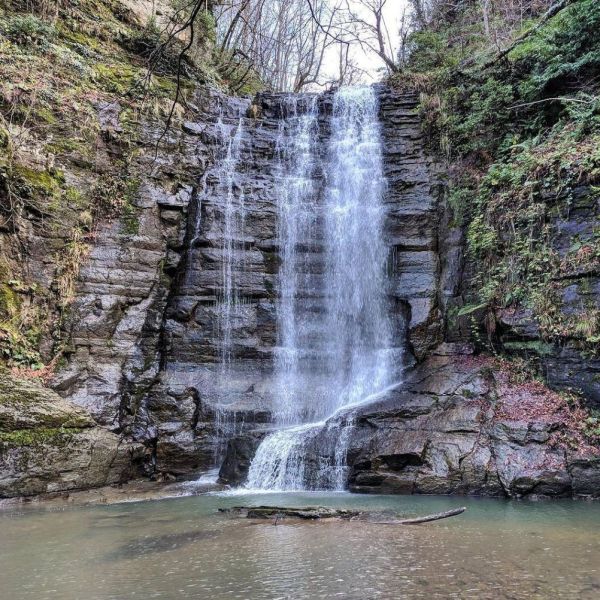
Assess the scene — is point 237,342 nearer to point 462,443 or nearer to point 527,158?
point 462,443

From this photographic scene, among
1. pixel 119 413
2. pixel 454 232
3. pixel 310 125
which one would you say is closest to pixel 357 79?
pixel 310 125

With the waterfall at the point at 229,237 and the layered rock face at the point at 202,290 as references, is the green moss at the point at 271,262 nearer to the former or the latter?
the layered rock face at the point at 202,290

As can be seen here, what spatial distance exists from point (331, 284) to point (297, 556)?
821 centimetres

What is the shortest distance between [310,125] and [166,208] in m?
5.20

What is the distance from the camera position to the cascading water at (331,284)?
1055 cm

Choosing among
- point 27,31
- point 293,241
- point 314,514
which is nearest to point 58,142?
point 27,31

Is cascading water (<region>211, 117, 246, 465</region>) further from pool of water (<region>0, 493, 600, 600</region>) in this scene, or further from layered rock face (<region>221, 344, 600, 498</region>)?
pool of water (<region>0, 493, 600, 600</region>)

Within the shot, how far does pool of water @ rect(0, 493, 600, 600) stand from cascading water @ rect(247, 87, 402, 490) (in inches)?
135

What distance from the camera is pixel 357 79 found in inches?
1037

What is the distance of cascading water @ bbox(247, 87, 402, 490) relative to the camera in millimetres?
10555

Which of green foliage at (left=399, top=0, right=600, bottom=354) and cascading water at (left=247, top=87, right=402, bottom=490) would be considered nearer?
green foliage at (left=399, top=0, right=600, bottom=354)

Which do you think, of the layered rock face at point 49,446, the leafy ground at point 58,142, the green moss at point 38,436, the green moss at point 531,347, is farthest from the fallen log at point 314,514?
the leafy ground at point 58,142

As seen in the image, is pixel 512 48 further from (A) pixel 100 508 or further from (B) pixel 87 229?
(A) pixel 100 508

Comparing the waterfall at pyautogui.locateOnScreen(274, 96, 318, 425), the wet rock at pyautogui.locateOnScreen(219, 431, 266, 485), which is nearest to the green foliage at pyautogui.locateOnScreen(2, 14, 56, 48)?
the waterfall at pyautogui.locateOnScreen(274, 96, 318, 425)
